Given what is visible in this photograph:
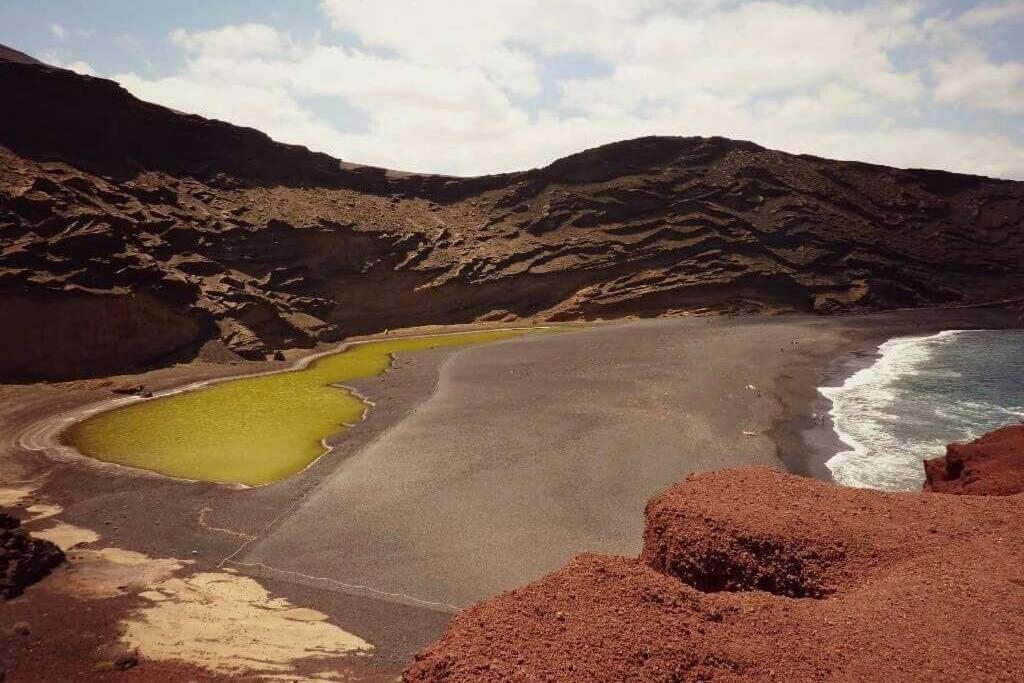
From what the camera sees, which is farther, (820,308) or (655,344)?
(820,308)

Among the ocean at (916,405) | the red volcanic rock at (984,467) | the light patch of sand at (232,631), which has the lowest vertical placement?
the light patch of sand at (232,631)

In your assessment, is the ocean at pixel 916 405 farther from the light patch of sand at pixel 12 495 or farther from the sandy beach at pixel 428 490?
the light patch of sand at pixel 12 495

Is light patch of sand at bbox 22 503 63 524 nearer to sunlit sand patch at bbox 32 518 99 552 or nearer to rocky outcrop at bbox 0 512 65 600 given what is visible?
sunlit sand patch at bbox 32 518 99 552

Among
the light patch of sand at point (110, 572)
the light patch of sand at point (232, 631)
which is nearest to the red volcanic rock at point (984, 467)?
the light patch of sand at point (232, 631)

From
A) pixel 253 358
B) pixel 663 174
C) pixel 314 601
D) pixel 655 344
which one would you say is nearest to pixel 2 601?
pixel 314 601

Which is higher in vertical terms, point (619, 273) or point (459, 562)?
point (619, 273)

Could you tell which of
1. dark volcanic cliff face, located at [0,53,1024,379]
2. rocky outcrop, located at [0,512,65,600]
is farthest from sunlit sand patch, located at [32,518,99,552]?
dark volcanic cliff face, located at [0,53,1024,379]

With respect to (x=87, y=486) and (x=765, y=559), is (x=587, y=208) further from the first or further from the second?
(x=765, y=559)
